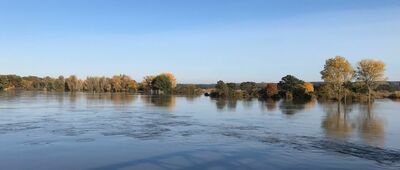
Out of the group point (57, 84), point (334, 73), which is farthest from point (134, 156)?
point (57, 84)

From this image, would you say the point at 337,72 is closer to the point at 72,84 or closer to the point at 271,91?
the point at 271,91

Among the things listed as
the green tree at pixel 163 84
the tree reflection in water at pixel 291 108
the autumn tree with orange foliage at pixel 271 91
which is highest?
the green tree at pixel 163 84

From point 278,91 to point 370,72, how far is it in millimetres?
13691

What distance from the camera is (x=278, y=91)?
62.1m

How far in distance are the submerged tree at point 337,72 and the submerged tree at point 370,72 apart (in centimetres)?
348

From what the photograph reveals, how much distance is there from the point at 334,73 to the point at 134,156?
44239 mm

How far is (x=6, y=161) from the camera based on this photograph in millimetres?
10359

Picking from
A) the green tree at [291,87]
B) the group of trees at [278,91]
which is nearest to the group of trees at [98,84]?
the group of trees at [278,91]

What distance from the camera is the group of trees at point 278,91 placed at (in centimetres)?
5831

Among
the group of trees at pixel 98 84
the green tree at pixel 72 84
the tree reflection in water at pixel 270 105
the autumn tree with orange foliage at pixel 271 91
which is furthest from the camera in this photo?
the green tree at pixel 72 84

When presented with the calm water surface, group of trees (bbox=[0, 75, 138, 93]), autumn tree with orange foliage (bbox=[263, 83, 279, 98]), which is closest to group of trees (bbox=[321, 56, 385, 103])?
autumn tree with orange foliage (bbox=[263, 83, 279, 98])

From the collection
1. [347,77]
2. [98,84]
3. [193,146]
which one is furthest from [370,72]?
[98,84]

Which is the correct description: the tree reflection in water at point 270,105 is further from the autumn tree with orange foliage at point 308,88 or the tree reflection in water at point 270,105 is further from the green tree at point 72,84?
the green tree at point 72,84

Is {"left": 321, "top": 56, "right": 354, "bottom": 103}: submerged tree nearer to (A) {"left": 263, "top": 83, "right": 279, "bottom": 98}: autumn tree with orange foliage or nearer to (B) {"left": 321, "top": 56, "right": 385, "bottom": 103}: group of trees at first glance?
(B) {"left": 321, "top": 56, "right": 385, "bottom": 103}: group of trees
